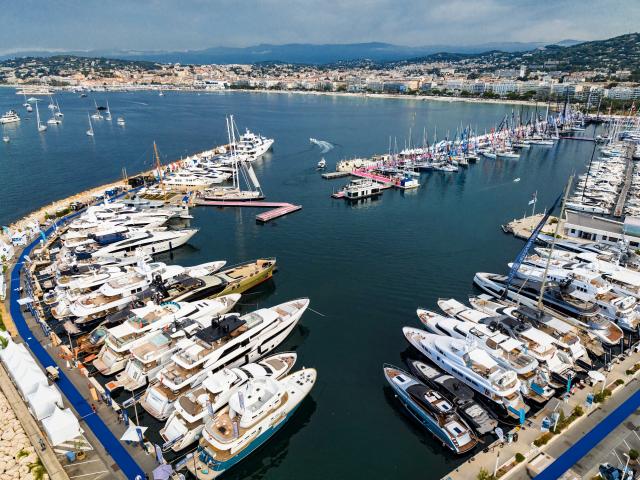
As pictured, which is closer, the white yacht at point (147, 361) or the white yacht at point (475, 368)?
the white yacht at point (475, 368)

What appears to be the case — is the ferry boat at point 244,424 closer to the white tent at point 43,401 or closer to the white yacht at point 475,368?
the white tent at point 43,401

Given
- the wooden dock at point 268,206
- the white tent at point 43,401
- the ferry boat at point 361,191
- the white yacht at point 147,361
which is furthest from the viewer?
the ferry boat at point 361,191

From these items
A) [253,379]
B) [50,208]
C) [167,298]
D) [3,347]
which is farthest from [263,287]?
[50,208]

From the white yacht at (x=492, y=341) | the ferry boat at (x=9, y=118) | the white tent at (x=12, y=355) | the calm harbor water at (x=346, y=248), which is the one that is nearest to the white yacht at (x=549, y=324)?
the white yacht at (x=492, y=341)

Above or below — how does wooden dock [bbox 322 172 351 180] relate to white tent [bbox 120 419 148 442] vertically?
below

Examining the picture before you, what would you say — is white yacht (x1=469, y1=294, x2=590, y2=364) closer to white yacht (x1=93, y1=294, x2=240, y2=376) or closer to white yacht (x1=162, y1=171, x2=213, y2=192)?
white yacht (x1=93, y1=294, x2=240, y2=376)

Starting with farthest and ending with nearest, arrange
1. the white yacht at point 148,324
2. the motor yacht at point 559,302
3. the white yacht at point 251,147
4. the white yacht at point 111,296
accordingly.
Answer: the white yacht at point 251,147
the white yacht at point 111,296
the motor yacht at point 559,302
the white yacht at point 148,324

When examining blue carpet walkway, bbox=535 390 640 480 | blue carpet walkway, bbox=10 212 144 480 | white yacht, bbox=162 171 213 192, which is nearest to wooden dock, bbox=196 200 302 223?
white yacht, bbox=162 171 213 192
